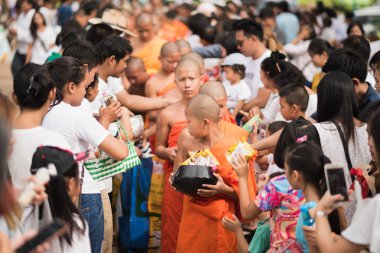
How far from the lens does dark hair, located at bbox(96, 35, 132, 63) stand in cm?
736

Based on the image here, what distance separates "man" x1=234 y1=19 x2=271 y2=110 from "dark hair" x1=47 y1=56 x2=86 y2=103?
163 inches

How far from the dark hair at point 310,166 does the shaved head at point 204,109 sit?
179cm

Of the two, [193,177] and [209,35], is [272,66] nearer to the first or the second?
[193,177]

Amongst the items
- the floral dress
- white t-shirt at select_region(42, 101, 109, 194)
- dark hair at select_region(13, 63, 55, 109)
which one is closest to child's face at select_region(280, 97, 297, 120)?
the floral dress

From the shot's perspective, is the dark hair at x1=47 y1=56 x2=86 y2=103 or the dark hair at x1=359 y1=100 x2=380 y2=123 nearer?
the dark hair at x1=359 y1=100 x2=380 y2=123

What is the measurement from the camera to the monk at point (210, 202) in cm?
640

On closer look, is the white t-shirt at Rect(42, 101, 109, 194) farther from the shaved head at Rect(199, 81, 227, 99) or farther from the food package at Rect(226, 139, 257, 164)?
the shaved head at Rect(199, 81, 227, 99)

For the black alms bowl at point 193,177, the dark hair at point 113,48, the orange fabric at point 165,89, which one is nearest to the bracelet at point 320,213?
the black alms bowl at point 193,177

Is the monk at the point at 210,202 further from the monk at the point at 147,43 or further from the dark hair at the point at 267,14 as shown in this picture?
the dark hair at the point at 267,14

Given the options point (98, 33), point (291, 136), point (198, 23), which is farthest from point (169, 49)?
point (291, 136)

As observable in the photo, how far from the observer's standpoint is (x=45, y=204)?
14.4 ft

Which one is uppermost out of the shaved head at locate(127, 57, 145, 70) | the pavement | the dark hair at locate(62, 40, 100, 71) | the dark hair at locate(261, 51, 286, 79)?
the dark hair at locate(62, 40, 100, 71)

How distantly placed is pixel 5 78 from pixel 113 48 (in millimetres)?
11498

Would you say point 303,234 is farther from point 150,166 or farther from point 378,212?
point 150,166
